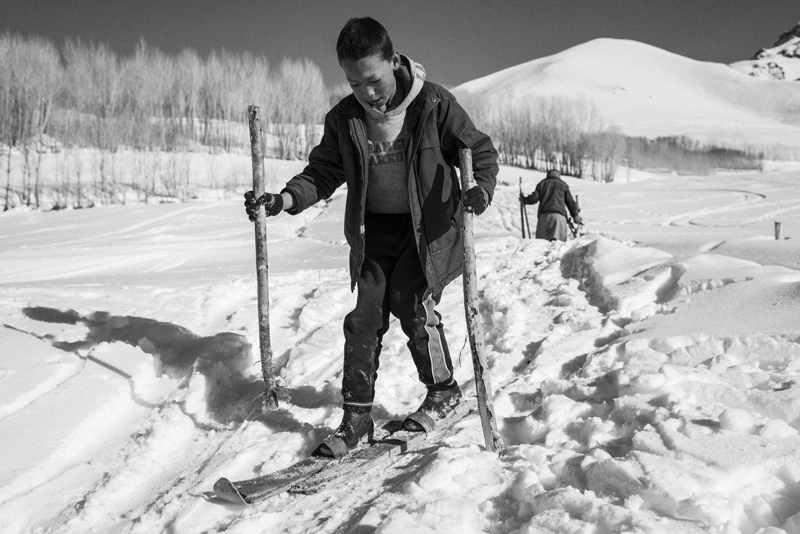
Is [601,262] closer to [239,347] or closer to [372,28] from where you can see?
[239,347]

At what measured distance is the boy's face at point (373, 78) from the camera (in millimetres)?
2543

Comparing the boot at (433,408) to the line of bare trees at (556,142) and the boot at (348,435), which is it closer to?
the boot at (348,435)

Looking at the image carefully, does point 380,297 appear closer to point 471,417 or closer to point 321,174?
point 321,174

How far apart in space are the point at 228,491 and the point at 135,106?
162 feet

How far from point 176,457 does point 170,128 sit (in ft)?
145

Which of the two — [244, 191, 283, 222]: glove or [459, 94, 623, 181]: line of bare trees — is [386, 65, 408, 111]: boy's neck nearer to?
[244, 191, 283, 222]: glove

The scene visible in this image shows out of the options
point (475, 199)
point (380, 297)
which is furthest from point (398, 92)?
point (380, 297)

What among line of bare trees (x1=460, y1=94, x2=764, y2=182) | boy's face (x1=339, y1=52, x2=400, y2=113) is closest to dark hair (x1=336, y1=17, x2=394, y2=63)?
boy's face (x1=339, y1=52, x2=400, y2=113)

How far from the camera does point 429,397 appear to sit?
310 cm

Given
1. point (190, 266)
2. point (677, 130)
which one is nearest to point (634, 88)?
point (677, 130)

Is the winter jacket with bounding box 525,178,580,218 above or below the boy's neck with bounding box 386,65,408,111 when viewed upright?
below

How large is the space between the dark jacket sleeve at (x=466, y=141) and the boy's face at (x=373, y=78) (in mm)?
266

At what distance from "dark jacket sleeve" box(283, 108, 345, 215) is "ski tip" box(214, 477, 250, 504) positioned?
1.23 meters

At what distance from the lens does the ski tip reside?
2.46m
